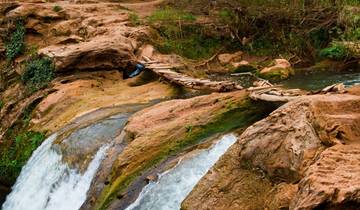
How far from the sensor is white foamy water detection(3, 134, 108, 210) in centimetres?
945

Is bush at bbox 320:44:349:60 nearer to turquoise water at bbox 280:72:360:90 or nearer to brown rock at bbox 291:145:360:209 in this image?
turquoise water at bbox 280:72:360:90

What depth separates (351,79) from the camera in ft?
44.9

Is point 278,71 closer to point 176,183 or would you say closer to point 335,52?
point 335,52

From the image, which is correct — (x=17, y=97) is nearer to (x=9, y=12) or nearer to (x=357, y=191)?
(x=9, y=12)

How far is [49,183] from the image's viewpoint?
1028 centimetres

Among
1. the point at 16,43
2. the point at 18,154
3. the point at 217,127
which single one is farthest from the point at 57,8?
the point at 217,127

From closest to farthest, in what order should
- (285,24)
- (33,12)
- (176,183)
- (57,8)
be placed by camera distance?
(176,183), (285,24), (33,12), (57,8)

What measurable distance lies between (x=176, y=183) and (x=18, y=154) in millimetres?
6888

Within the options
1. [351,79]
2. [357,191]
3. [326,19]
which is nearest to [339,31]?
[326,19]

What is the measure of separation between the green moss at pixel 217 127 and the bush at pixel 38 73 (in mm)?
7244

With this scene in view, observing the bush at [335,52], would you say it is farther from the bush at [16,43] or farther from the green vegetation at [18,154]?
the bush at [16,43]

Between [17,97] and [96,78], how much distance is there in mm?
2407

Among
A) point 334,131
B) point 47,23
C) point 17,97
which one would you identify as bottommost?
point 17,97

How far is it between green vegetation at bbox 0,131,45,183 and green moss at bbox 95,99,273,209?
4605mm
